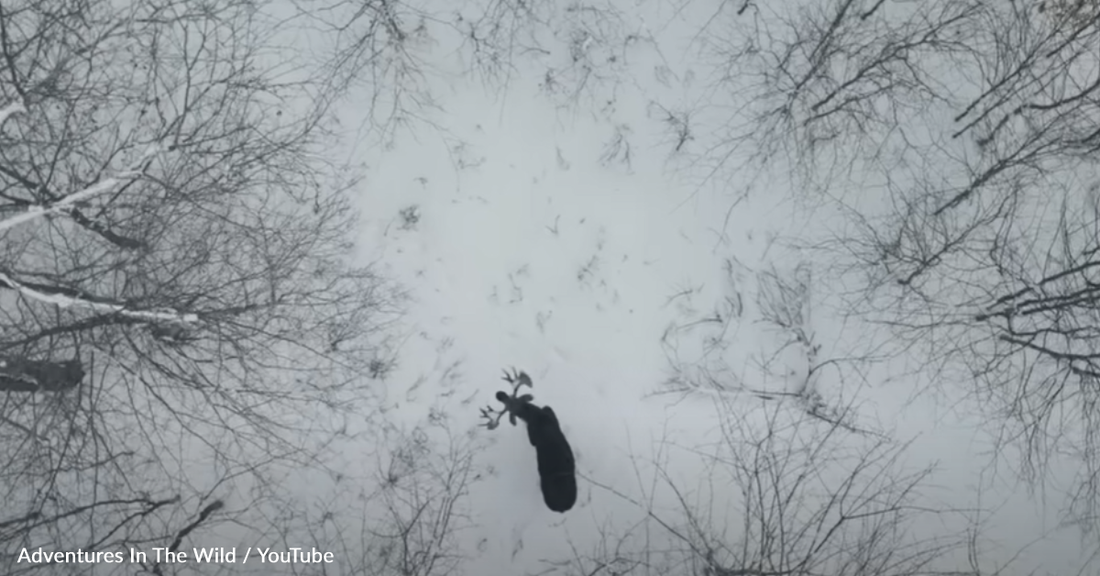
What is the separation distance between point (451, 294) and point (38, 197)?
9.32 ft

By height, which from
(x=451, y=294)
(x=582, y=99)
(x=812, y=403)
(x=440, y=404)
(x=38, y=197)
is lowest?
(x=812, y=403)

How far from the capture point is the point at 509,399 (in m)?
6.23

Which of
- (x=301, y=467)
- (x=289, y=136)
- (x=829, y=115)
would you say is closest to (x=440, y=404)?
(x=301, y=467)

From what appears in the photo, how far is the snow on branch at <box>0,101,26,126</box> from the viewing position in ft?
18.0

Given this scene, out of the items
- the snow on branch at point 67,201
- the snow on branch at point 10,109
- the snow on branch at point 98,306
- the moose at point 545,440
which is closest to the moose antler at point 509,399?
the moose at point 545,440

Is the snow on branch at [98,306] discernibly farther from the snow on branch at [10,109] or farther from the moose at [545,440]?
the moose at [545,440]

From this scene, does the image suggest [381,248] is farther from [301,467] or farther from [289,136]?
[301,467]

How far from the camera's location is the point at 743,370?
20.8 ft

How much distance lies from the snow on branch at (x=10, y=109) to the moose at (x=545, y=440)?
375cm

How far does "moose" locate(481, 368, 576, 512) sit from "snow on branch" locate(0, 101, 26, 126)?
3.75 m

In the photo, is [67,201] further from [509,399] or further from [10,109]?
[509,399]

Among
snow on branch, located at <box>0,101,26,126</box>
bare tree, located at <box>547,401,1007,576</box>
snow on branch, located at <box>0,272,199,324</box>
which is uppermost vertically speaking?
snow on branch, located at <box>0,101,26,126</box>

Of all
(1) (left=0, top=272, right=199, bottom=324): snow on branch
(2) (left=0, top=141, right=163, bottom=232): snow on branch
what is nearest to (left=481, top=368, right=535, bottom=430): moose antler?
(1) (left=0, top=272, right=199, bottom=324): snow on branch

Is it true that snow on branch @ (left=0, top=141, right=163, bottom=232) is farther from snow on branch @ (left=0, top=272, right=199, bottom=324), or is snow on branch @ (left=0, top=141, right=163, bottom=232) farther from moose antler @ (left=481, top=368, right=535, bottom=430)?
moose antler @ (left=481, top=368, right=535, bottom=430)
